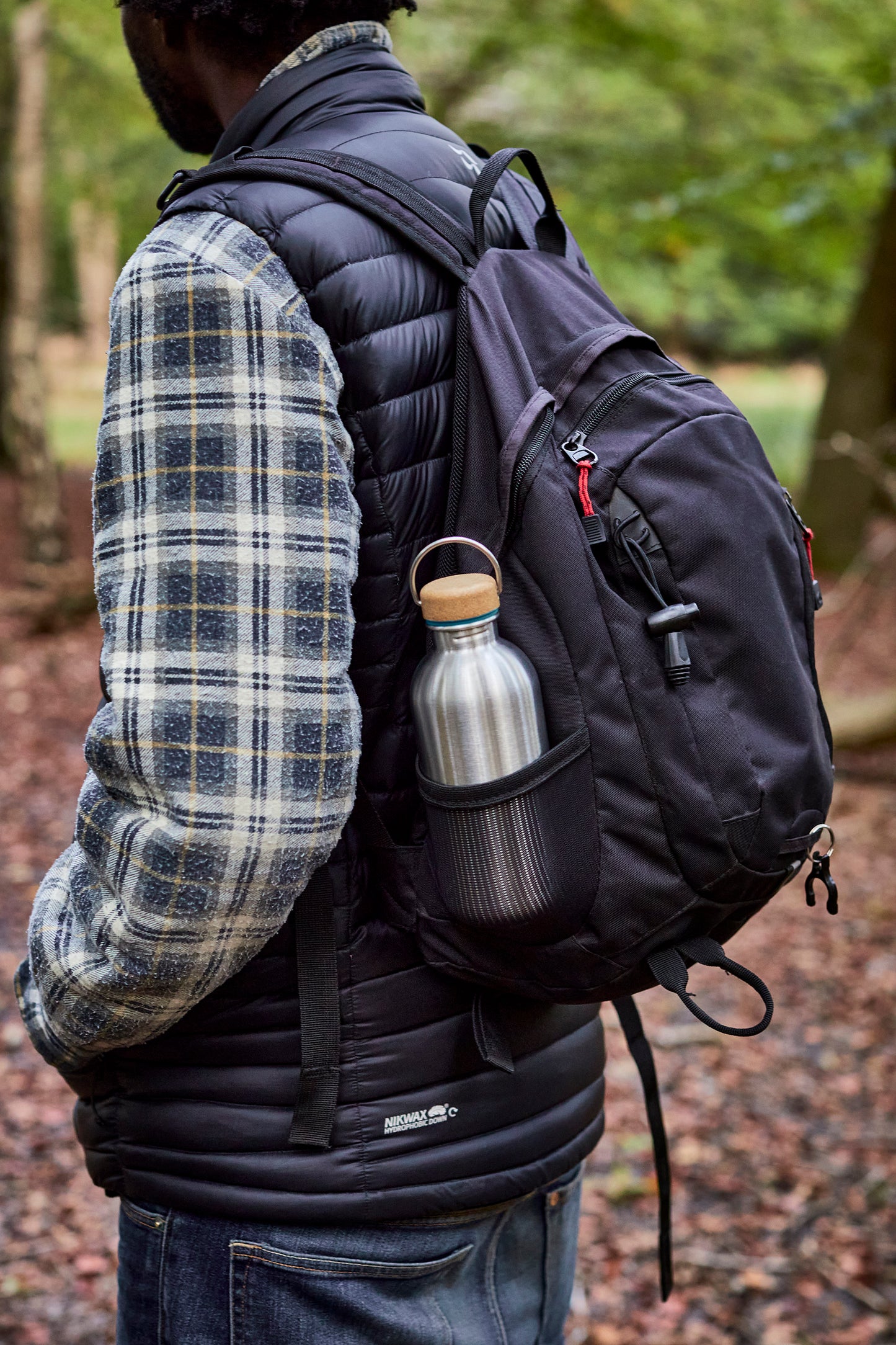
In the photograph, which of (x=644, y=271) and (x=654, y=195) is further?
(x=644, y=271)

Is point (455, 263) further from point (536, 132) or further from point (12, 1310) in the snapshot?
point (536, 132)

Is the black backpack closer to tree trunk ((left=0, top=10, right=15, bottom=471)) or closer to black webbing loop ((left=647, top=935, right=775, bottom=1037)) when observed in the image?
black webbing loop ((left=647, top=935, right=775, bottom=1037))

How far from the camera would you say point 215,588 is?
1180mm

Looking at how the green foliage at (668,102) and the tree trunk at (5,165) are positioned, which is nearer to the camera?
the green foliage at (668,102)

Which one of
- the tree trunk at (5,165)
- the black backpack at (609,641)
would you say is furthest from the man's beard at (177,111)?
the tree trunk at (5,165)

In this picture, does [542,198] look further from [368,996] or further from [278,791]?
[368,996]

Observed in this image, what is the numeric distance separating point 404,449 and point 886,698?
5.85 metres

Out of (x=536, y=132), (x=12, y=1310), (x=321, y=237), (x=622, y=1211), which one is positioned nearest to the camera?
(x=321, y=237)

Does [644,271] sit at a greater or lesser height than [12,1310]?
greater

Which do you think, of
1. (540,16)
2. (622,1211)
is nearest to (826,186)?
(540,16)

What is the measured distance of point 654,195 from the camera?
8797 mm

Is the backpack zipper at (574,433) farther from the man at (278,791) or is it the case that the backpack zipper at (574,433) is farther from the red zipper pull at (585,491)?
the man at (278,791)

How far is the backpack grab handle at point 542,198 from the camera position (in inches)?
52.6

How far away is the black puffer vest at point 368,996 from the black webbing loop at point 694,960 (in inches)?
9.7
